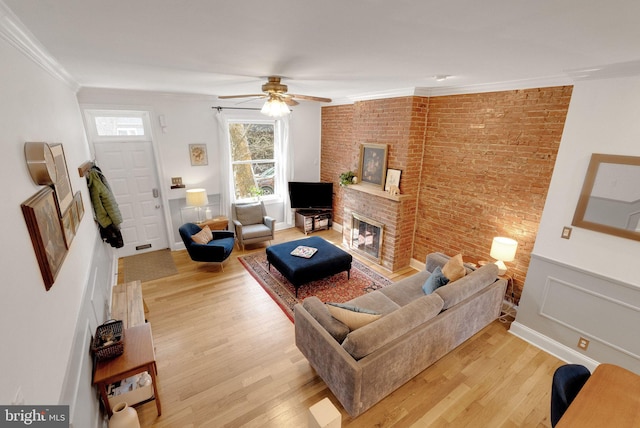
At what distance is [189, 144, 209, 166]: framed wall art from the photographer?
199 inches

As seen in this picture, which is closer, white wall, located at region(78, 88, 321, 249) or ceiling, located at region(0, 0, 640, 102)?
ceiling, located at region(0, 0, 640, 102)

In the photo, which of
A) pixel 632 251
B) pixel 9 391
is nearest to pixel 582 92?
pixel 632 251

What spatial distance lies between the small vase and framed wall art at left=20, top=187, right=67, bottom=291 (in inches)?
45.4

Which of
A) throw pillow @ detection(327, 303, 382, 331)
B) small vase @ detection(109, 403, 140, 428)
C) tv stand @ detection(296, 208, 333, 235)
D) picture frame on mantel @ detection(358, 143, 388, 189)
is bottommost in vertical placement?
small vase @ detection(109, 403, 140, 428)

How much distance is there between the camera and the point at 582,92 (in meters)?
2.52

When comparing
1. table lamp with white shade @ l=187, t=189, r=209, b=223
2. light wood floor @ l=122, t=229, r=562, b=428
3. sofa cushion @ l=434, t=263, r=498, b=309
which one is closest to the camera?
light wood floor @ l=122, t=229, r=562, b=428

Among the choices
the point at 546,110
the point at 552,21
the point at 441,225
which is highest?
the point at 552,21

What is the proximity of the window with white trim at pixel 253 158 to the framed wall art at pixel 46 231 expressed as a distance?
395cm

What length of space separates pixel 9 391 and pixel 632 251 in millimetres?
4045

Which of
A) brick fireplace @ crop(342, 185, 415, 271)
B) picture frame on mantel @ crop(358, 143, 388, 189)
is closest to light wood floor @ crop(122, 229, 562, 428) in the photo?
brick fireplace @ crop(342, 185, 415, 271)

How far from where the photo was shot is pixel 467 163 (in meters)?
3.75

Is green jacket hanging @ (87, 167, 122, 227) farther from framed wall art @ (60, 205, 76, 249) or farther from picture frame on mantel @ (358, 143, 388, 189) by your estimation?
picture frame on mantel @ (358, 143, 388, 189)

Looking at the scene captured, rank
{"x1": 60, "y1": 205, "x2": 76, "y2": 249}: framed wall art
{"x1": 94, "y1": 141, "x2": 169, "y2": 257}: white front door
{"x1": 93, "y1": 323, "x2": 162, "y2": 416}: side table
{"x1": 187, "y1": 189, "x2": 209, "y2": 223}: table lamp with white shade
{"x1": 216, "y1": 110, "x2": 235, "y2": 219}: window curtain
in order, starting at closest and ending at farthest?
{"x1": 60, "y1": 205, "x2": 76, "y2": 249}: framed wall art, {"x1": 93, "y1": 323, "x2": 162, "y2": 416}: side table, {"x1": 94, "y1": 141, "x2": 169, "y2": 257}: white front door, {"x1": 187, "y1": 189, "x2": 209, "y2": 223}: table lamp with white shade, {"x1": 216, "y1": 110, "x2": 235, "y2": 219}: window curtain

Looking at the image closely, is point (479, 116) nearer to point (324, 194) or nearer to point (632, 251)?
point (632, 251)
